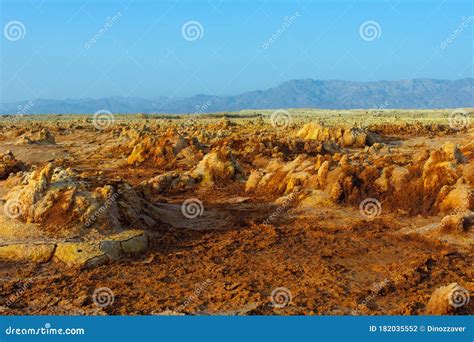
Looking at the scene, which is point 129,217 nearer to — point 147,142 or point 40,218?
point 40,218

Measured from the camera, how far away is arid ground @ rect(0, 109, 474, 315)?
25.0 ft

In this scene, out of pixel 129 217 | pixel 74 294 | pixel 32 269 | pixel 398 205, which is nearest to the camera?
pixel 74 294

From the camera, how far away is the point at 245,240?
34.9ft

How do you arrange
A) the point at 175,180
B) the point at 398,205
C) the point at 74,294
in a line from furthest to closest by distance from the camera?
the point at 175,180, the point at 398,205, the point at 74,294

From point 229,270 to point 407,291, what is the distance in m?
2.73

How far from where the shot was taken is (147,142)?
68.5ft

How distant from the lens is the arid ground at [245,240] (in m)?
7.63

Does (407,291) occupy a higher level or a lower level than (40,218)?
lower

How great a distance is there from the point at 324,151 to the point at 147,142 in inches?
272

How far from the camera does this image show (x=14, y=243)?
9.16 m

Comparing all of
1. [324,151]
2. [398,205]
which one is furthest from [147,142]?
[398,205]

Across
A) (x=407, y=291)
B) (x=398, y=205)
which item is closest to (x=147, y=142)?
(x=398, y=205)

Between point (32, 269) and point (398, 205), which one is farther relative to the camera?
point (398, 205)

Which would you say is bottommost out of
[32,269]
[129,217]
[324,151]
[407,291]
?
[407,291]
